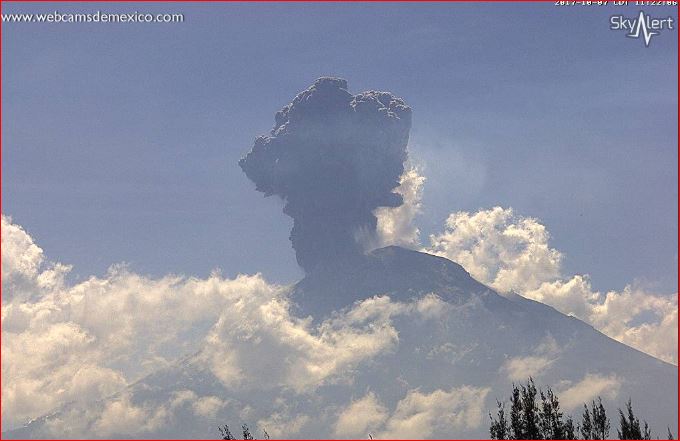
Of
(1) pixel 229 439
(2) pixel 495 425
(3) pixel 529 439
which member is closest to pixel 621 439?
(3) pixel 529 439

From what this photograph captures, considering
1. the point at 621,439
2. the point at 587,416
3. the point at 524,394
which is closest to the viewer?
the point at 621,439

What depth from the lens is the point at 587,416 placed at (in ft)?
437

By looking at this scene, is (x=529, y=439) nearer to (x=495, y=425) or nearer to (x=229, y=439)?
(x=495, y=425)

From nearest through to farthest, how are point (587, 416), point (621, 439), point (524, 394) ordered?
point (621, 439) < point (524, 394) < point (587, 416)

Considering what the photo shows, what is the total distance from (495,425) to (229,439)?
4371cm

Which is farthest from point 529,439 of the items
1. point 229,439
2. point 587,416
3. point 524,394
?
point 229,439

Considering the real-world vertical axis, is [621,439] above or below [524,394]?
below

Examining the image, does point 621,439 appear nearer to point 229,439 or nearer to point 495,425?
point 495,425

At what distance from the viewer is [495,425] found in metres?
130

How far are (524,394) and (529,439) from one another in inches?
284

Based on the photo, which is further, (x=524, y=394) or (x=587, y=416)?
(x=587, y=416)

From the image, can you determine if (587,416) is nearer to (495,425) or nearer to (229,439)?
(495,425)

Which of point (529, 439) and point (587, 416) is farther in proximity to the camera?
point (587, 416)

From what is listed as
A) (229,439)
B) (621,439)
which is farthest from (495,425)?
(229,439)
